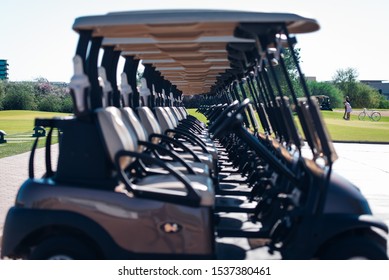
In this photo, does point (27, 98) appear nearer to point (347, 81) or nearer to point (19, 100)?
point (19, 100)

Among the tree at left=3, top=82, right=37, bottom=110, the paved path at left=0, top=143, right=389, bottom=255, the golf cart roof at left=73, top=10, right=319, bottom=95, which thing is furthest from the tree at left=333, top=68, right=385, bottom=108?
the golf cart roof at left=73, top=10, right=319, bottom=95

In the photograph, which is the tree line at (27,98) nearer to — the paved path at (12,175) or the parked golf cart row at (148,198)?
the paved path at (12,175)

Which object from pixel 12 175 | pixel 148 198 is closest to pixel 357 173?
pixel 12 175

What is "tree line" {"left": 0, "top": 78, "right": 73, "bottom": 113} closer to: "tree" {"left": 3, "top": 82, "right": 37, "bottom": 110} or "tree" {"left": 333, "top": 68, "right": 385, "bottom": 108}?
"tree" {"left": 3, "top": 82, "right": 37, "bottom": 110}

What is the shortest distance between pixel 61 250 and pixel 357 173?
7.12 m

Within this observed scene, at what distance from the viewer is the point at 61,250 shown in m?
3.13

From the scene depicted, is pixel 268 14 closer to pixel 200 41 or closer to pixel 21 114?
pixel 200 41

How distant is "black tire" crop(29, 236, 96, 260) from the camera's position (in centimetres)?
313

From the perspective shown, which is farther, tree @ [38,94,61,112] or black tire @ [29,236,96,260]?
tree @ [38,94,61,112]

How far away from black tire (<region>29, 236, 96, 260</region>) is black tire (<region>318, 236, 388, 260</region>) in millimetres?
1445

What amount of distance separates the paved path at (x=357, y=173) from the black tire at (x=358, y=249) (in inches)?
104

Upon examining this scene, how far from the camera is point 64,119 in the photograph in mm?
3301

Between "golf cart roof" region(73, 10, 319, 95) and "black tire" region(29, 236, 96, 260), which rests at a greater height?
"golf cart roof" region(73, 10, 319, 95)

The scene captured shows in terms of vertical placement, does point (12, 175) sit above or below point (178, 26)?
below
